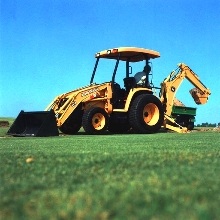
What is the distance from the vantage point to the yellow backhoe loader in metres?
10.9

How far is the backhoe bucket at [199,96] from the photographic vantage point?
1530cm

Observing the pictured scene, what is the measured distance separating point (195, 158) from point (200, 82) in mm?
12206

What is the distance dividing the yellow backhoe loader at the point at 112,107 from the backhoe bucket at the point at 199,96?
2.77 meters

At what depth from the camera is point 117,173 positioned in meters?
2.65

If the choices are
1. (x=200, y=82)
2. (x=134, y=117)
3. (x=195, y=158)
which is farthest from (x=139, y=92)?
(x=195, y=158)

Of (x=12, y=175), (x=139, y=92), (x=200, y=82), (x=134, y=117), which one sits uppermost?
(x=200, y=82)

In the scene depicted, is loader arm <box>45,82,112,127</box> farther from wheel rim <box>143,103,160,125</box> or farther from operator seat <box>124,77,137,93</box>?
wheel rim <box>143,103,160,125</box>

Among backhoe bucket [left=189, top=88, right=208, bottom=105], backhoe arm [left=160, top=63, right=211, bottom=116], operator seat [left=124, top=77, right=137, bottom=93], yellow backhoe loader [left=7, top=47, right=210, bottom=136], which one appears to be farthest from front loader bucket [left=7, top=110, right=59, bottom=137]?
backhoe bucket [left=189, top=88, right=208, bottom=105]

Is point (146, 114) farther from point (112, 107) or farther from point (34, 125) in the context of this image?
point (34, 125)

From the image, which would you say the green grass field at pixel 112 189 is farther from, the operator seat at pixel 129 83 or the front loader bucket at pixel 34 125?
the operator seat at pixel 129 83

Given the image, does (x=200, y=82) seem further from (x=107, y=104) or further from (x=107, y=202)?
(x=107, y=202)

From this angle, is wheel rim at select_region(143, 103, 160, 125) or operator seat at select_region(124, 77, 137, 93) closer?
wheel rim at select_region(143, 103, 160, 125)

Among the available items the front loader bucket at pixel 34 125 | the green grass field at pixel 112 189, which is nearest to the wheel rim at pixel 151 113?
the front loader bucket at pixel 34 125

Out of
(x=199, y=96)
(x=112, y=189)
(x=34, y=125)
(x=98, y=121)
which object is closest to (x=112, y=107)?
(x=98, y=121)
